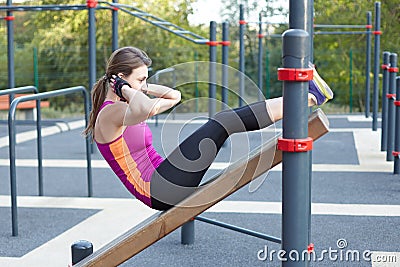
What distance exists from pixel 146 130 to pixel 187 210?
20.7 inches

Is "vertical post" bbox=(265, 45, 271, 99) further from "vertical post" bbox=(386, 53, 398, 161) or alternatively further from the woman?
the woman

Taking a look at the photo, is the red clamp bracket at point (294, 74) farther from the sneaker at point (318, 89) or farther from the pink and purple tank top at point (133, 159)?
the pink and purple tank top at point (133, 159)

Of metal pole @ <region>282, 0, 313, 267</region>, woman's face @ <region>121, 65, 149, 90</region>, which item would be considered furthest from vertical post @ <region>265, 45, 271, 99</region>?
metal pole @ <region>282, 0, 313, 267</region>

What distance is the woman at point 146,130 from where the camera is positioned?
2.96 meters

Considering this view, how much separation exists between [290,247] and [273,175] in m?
4.23

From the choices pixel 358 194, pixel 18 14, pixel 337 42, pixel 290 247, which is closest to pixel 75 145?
pixel 358 194

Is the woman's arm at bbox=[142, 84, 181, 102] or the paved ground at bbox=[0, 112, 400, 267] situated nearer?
Answer: the woman's arm at bbox=[142, 84, 181, 102]

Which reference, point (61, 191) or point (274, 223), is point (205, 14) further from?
point (274, 223)

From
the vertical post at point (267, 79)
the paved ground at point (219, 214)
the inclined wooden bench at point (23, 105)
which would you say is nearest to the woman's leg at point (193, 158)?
the paved ground at point (219, 214)

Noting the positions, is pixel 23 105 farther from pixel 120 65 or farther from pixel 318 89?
pixel 318 89

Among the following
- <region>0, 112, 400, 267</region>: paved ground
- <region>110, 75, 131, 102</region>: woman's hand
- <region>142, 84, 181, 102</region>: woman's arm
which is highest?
<region>110, 75, 131, 102</region>: woman's hand

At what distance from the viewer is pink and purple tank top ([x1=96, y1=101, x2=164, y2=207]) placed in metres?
3.20

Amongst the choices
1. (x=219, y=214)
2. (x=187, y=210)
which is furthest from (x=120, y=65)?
(x=219, y=214)

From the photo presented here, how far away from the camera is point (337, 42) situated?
14602mm
